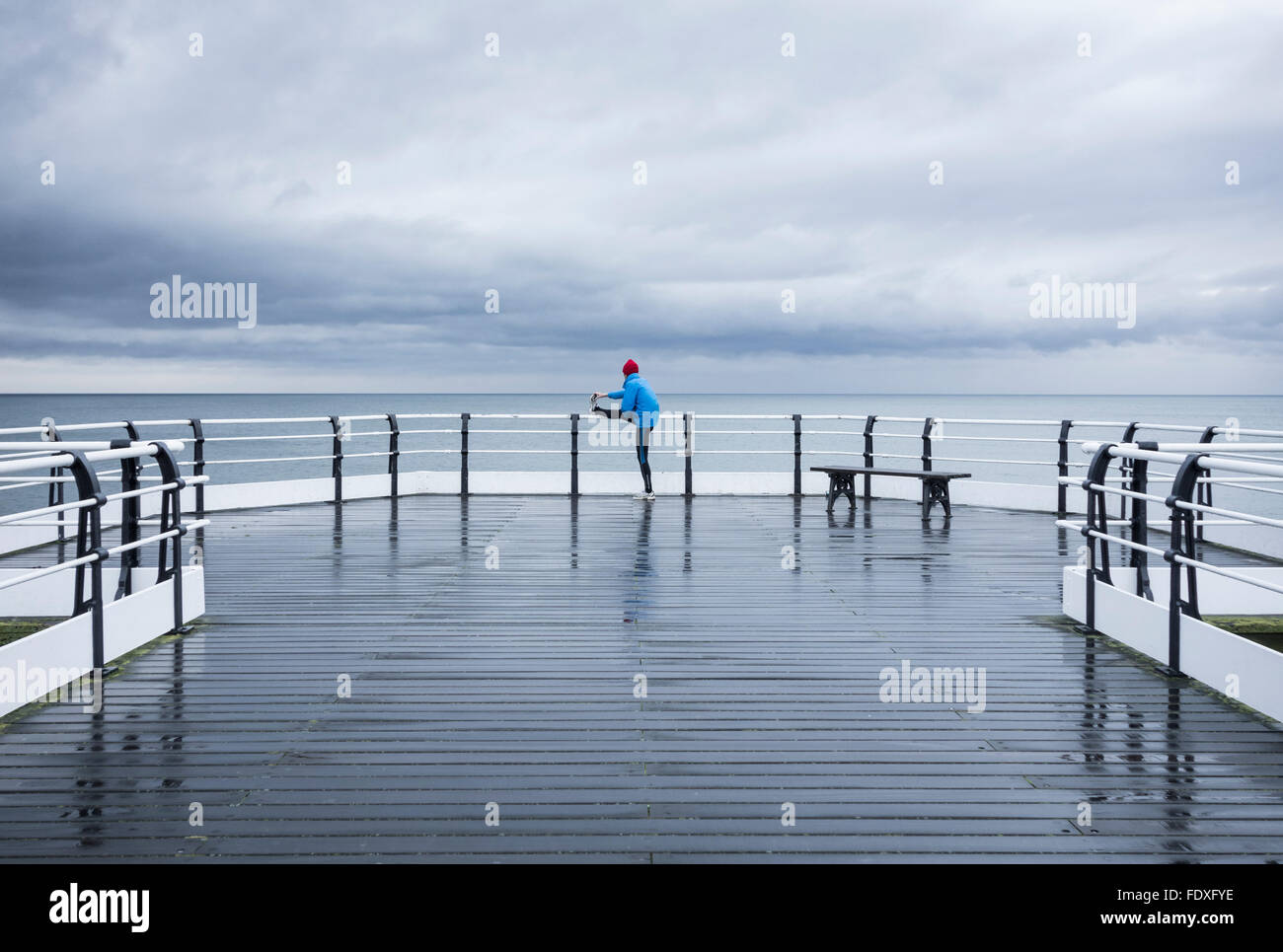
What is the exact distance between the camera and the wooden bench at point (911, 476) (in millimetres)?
10242

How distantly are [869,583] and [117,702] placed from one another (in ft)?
15.4

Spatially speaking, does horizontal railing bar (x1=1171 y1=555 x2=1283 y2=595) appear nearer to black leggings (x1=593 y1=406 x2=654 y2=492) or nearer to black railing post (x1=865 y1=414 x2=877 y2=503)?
black railing post (x1=865 y1=414 x2=877 y2=503)

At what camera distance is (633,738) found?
371cm

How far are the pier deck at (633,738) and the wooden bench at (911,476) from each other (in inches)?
128

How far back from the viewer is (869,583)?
7.04m

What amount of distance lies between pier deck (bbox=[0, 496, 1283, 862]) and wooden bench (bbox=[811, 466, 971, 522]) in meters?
3.25

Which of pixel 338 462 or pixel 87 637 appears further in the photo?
pixel 338 462

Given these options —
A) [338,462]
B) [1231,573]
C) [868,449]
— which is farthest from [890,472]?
[1231,573]

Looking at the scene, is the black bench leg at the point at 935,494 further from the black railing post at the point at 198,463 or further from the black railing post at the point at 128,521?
the black railing post at the point at 128,521

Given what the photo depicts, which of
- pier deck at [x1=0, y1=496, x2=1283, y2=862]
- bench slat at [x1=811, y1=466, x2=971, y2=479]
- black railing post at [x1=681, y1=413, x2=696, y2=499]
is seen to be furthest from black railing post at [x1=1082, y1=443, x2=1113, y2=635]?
black railing post at [x1=681, y1=413, x2=696, y2=499]

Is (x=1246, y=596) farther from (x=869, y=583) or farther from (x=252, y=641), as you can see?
(x=252, y=641)

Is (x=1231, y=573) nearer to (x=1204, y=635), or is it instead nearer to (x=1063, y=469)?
(x=1204, y=635)

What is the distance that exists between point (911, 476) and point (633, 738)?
25.2 feet
